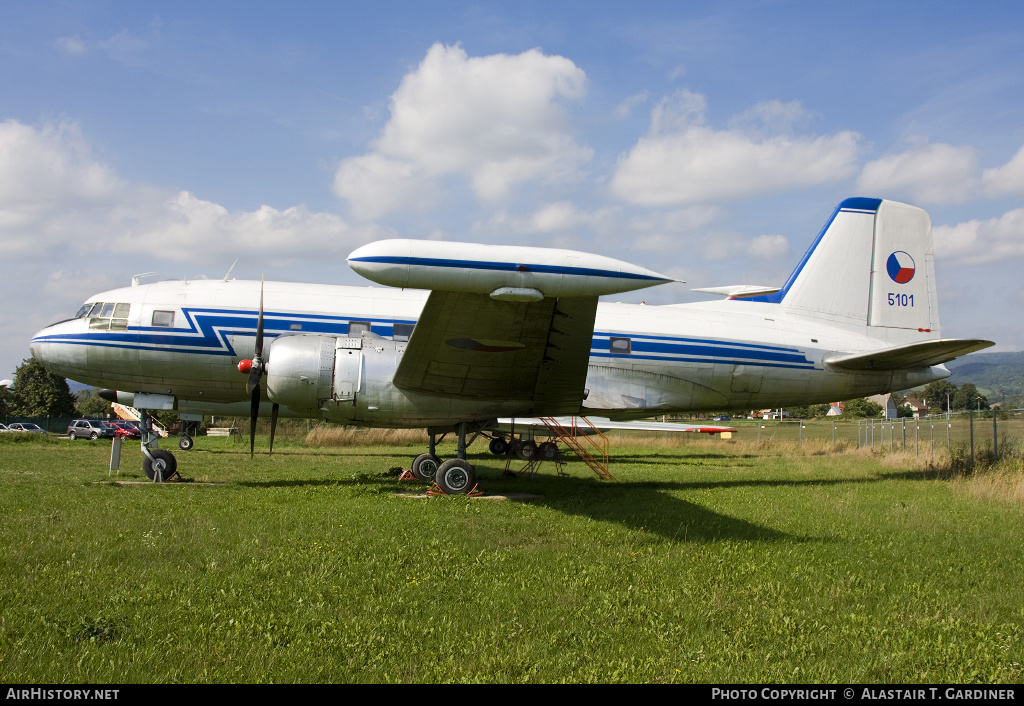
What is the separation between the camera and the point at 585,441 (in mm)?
29641

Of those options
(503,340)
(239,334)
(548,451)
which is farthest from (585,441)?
(503,340)

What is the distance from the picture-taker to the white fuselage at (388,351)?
38.6 ft

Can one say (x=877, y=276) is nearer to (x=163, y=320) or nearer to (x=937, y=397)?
(x=163, y=320)

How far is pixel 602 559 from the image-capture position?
23.0 feet

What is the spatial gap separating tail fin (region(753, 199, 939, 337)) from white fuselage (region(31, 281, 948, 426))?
0.78m

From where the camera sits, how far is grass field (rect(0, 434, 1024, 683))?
13.8 ft

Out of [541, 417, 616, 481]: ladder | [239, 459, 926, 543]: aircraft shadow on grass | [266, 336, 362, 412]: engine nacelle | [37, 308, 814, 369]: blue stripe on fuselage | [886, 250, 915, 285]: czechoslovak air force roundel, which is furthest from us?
[541, 417, 616, 481]: ladder

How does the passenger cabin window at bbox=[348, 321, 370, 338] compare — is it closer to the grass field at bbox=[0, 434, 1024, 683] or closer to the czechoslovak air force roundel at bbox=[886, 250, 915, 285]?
the grass field at bbox=[0, 434, 1024, 683]

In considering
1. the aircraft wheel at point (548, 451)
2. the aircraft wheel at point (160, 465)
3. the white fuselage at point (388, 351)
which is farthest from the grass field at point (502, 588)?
the aircraft wheel at point (548, 451)

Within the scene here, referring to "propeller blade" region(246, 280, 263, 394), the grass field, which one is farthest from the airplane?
the grass field

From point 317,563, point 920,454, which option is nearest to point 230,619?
point 317,563

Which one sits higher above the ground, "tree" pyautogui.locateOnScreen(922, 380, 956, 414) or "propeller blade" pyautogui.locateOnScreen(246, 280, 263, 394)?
"tree" pyautogui.locateOnScreen(922, 380, 956, 414)

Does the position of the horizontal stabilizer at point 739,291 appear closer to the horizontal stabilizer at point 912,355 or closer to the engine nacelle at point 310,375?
the horizontal stabilizer at point 912,355

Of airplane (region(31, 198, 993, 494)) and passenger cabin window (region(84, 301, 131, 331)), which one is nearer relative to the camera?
airplane (region(31, 198, 993, 494))
